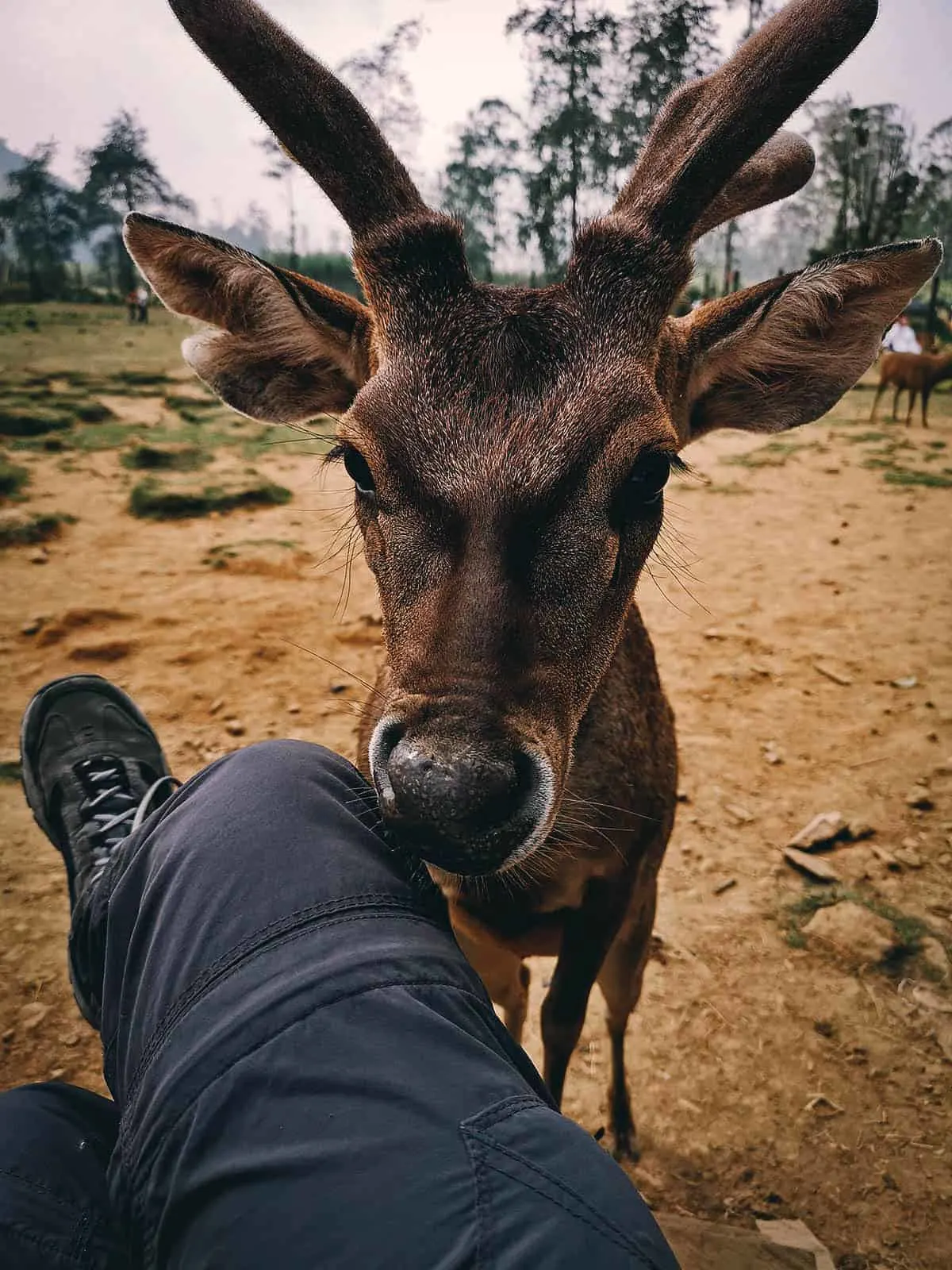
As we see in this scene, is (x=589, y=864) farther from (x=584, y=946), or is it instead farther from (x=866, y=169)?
(x=866, y=169)

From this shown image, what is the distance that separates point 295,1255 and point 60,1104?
2.85ft

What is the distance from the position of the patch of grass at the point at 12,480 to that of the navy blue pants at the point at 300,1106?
8233mm

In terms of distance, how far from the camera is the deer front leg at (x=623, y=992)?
111 inches

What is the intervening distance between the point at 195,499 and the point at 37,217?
155ft

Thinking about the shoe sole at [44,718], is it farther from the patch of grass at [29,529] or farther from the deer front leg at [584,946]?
the patch of grass at [29,529]

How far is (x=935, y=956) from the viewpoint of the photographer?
338cm

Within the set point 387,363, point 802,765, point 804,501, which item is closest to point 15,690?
point 387,363

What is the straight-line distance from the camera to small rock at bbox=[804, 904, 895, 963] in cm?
342

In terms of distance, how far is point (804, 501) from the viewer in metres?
9.66

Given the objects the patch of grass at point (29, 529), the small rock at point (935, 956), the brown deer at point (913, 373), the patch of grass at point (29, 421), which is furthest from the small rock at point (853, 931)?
the brown deer at point (913, 373)

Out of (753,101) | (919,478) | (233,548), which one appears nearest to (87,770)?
(753,101)

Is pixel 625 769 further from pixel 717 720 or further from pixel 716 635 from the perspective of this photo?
pixel 716 635

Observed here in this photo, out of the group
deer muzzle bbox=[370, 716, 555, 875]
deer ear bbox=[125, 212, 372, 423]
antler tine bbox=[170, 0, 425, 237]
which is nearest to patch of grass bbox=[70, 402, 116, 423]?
deer ear bbox=[125, 212, 372, 423]

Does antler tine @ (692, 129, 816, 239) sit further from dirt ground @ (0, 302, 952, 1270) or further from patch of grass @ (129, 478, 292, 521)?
patch of grass @ (129, 478, 292, 521)
